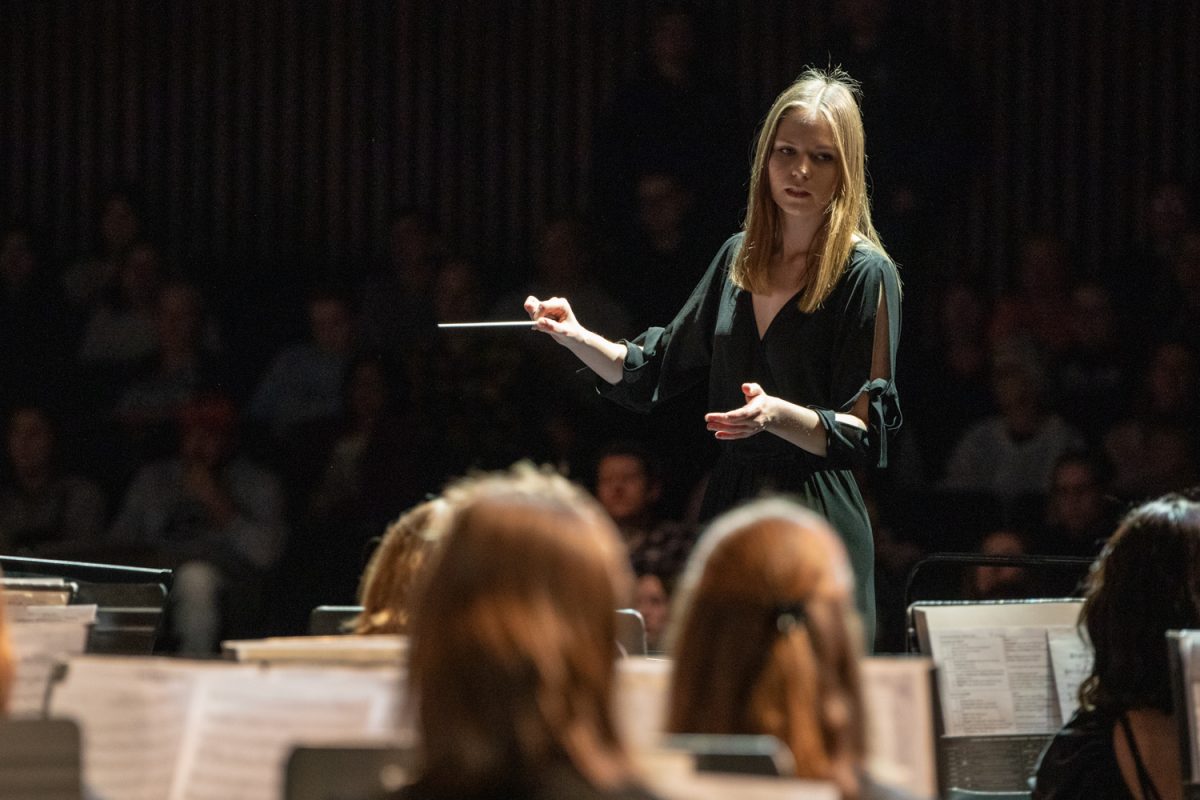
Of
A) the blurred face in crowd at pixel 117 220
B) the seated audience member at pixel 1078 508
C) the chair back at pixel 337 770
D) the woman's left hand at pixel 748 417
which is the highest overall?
the blurred face in crowd at pixel 117 220

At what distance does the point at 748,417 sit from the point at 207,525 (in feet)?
9.80

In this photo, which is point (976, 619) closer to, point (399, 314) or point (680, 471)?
point (680, 471)

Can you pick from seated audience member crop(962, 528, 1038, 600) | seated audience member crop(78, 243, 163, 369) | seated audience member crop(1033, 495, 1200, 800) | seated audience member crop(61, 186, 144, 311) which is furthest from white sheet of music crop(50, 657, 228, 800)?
seated audience member crop(61, 186, 144, 311)

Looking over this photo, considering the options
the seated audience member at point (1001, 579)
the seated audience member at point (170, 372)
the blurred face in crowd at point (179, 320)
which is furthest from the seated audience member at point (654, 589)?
the blurred face in crowd at point (179, 320)

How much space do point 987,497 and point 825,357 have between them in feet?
6.98

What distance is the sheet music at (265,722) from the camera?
182 centimetres

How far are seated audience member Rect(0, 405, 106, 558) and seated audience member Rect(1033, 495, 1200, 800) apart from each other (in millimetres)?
3438

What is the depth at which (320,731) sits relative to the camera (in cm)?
182

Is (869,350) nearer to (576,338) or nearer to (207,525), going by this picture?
(576,338)

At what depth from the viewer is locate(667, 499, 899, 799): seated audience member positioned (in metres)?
1.50

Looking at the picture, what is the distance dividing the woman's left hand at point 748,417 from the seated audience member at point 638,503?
6.63 ft

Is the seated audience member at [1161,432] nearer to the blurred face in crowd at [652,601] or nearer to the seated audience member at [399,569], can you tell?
the blurred face in crowd at [652,601]

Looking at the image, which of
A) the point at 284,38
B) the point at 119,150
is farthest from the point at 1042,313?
the point at 119,150

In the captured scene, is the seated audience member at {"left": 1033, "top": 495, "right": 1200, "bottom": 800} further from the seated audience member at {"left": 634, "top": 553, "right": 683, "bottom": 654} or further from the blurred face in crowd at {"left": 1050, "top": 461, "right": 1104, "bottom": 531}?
the blurred face in crowd at {"left": 1050, "top": 461, "right": 1104, "bottom": 531}
